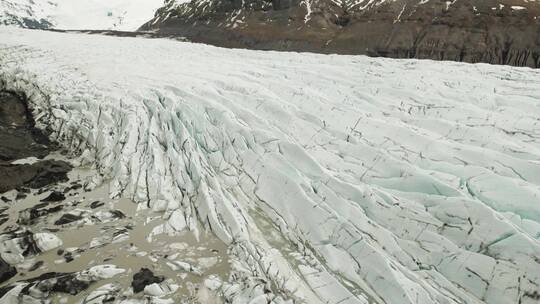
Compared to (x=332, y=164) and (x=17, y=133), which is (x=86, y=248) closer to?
(x=332, y=164)

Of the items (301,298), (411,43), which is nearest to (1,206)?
(301,298)

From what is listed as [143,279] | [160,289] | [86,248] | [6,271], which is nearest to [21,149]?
[86,248]

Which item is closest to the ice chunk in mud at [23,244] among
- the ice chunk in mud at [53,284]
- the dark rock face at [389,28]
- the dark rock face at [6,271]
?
the dark rock face at [6,271]

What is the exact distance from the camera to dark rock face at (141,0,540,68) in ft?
226

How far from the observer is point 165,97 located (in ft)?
35.3

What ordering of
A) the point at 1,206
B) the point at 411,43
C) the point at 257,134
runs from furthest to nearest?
1. the point at 411,43
2. the point at 257,134
3. the point at 1,206

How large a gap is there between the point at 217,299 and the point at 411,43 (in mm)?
79719

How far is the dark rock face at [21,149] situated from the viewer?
8.05 meters

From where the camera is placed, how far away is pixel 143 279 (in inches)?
216

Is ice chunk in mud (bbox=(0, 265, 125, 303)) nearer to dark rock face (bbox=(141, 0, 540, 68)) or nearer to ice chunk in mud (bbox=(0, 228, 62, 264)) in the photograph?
ice chunk in mud (bbox=(0, 228, 62, 264))

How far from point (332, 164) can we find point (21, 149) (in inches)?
295

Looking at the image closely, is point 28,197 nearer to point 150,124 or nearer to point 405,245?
point 150,124

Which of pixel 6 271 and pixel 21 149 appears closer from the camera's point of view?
pixel 6 271

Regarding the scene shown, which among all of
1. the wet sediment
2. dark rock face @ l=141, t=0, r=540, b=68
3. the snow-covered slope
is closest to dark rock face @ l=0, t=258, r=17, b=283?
the wet sediment
